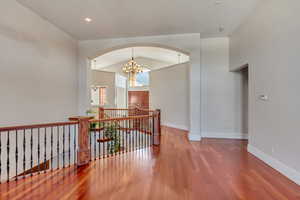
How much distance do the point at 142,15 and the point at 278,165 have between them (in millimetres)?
4166

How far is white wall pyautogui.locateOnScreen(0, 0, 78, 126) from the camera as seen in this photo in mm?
3088

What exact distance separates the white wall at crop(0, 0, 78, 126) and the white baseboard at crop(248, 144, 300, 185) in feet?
16.9

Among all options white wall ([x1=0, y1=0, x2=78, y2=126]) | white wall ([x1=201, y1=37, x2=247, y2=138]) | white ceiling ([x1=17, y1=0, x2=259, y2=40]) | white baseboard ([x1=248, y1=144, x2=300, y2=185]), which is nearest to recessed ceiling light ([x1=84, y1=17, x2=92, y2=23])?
white ceiling ([x1=17, y1=0, x2=259, y2=40])

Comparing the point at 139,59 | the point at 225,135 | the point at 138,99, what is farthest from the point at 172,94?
the point at 139,59

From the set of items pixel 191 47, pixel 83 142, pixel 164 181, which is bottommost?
pixel 164 181

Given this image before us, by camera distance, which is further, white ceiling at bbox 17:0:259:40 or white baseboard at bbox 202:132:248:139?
white baseboard at bbox 202:132:248:139

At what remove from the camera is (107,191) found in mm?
2195

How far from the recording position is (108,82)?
31.6ft

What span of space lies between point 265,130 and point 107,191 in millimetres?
3224

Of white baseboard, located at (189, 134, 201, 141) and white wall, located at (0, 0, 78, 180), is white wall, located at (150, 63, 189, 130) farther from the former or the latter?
white wall, located at (0, 0, 78, 180)

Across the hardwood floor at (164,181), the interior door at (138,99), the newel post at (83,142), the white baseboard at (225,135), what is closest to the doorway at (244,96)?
the white baseboard at (225,135)

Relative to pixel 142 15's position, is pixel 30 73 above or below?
below

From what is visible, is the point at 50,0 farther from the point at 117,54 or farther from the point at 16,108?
the point at 117,54

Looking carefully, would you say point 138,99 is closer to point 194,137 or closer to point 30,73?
point 194,137
